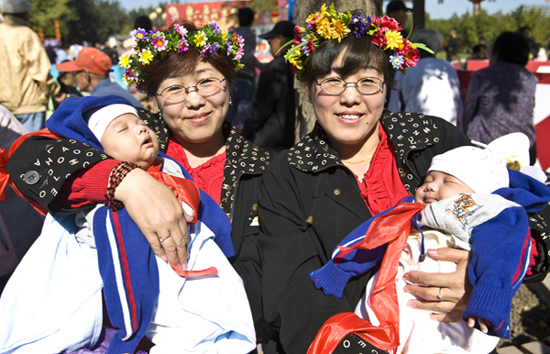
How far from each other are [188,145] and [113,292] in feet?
4.10

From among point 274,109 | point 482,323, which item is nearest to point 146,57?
point 482,323

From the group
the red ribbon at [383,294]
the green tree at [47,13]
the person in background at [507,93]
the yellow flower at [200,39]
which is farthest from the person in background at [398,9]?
the green tree at [47,13]

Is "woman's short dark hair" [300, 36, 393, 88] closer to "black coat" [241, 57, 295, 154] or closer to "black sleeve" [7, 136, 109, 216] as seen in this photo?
"black sleeve" [7, 136, 109, 216]

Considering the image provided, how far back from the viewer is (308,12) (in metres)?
3.46

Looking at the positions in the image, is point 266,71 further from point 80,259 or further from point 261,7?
point 261,7

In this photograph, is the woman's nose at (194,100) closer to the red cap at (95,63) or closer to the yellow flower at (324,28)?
the yellow flower at (324,28)

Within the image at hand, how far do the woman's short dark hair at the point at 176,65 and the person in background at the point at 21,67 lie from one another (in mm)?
4311

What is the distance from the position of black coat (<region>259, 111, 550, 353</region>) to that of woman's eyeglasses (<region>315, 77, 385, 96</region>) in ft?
0.93

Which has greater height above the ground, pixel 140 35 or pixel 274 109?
pixel 140 35

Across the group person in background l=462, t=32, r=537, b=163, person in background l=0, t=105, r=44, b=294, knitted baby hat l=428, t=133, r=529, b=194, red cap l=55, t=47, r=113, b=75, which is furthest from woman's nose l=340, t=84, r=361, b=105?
red cap l=55, t=47, r=113, b=75

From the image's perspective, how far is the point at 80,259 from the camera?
2.01 metres

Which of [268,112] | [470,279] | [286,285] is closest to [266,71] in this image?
[268,112]

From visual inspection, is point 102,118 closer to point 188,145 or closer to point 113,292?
point 188,145

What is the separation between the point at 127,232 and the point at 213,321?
58 cm
